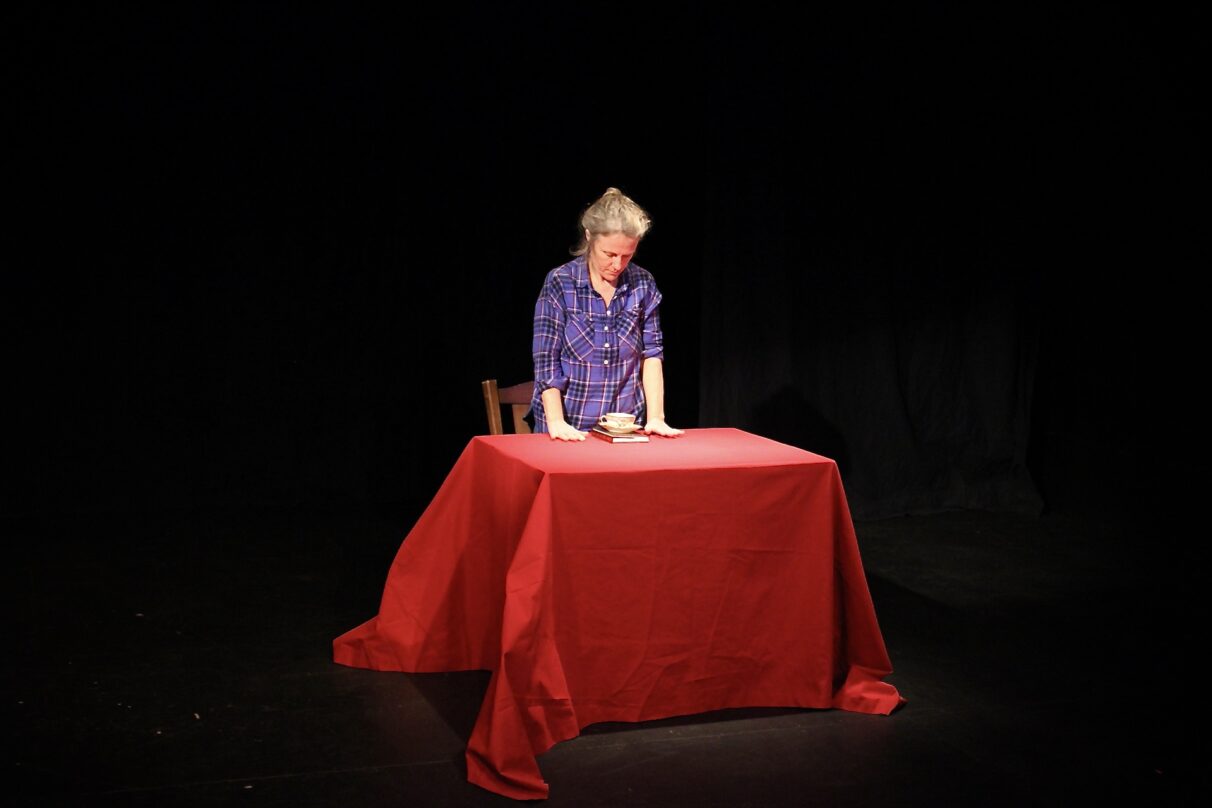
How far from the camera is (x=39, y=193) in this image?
16.5 feet

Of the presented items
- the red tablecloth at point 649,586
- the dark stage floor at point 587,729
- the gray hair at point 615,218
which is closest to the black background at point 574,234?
the dark stage floor at point 587,729

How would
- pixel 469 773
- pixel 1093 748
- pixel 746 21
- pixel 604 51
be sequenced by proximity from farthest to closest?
pixel 604 51 → pixel 746 21 → pixel 1093 748 → pixel 469 773

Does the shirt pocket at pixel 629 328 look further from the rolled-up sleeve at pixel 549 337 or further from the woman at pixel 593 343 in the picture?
the rolled-up sleeve at pixel 549 337

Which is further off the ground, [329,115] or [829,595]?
[329,115]

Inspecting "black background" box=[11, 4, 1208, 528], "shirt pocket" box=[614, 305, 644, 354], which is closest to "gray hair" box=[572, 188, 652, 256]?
"shirt pocket" box=[614, 305, 644, 354]

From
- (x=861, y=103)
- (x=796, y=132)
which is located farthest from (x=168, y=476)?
(x=861, y=103)

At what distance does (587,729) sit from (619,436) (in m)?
0.78

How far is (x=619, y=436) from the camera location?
3197 millimetres

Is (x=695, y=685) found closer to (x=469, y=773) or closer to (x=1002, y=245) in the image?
(x=469, y=773)

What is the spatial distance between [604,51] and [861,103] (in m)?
1.19

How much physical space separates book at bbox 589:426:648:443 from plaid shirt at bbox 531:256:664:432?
0.23m

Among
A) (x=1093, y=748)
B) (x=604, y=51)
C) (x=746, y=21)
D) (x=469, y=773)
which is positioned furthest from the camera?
(x=604, y=51)

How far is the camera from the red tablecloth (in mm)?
2693

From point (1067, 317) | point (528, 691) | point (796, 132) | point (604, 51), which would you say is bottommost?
point (528, 691)
